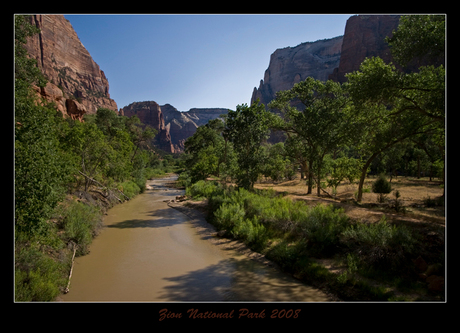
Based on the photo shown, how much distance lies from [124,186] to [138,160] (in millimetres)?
12493

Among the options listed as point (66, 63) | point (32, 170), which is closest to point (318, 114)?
point (32, 170)

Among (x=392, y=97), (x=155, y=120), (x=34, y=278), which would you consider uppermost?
(x=155, y=120)

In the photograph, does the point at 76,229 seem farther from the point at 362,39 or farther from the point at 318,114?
the point at 362,39

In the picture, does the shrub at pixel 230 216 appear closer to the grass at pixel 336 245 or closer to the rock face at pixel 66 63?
the grass at pixel 336 245

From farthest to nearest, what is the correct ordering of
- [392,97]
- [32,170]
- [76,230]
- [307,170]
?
[307,170]
[76,230]
[392,97]
[32,170]

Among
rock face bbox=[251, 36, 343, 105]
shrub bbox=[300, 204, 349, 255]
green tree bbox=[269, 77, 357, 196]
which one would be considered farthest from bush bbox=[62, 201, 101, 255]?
rock face bbox=[251, 36, 343, 105]

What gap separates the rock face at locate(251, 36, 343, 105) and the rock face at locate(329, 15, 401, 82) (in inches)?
1528

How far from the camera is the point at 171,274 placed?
923 centimetres

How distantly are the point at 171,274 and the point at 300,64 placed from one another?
174416mm

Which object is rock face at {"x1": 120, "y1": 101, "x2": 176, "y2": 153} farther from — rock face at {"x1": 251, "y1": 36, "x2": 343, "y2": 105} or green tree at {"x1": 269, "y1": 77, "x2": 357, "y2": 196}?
green tree at {"x1": 269, "y1": 77, "x2": 357, "y2": 196}
